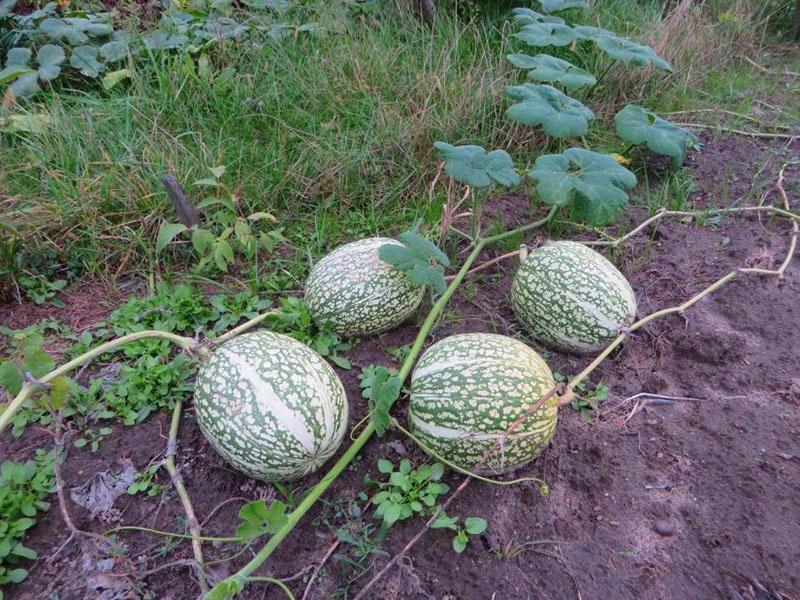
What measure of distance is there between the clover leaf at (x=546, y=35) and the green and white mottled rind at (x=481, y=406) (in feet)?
7.95

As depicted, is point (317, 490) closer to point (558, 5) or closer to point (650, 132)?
point (650, 132)

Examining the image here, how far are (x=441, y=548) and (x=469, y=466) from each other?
0.27 metres

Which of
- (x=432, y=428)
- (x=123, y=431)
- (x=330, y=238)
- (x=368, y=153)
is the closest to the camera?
(x=432, y=428)

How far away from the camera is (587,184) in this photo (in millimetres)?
2494

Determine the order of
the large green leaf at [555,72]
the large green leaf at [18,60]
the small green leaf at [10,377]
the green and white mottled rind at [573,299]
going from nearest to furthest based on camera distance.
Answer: the small green leaf at [10,377], the green and white mottled rind at [573,299], the large green leaf at [555,72], the large green leaf at [18,60]

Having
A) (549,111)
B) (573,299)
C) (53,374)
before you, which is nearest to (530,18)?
(549,111)

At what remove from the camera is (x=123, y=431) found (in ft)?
6.95

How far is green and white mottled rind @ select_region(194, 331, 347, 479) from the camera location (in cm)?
178

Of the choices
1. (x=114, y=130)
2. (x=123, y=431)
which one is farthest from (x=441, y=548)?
(x=114, y=130)

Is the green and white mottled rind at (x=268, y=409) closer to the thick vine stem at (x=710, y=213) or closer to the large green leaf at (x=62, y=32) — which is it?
the thick vine stem at (x=710, y=213)

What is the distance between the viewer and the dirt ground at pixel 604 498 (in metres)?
1.68

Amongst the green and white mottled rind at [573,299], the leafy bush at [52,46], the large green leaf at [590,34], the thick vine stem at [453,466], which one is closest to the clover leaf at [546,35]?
the large green leaf at [590,34]

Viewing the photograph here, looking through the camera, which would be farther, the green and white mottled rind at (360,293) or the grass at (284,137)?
the grass at (284,137)

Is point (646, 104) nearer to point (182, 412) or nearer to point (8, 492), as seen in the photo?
point (182, 412)
